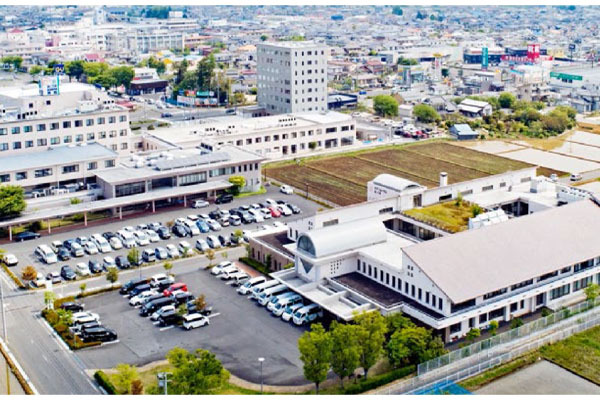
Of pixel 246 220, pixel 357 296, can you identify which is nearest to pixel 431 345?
pixel 357 296

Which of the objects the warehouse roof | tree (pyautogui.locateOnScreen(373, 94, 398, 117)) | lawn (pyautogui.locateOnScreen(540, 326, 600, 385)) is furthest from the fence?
tree (pyautogui.locateOnScreen(373, 94, 398, 117))

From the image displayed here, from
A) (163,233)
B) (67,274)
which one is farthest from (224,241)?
(67,274)

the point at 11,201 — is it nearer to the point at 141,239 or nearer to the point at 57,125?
the point at 141,239

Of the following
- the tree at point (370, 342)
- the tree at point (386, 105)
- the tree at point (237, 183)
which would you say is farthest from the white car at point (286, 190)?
the tree at point (386, 105)

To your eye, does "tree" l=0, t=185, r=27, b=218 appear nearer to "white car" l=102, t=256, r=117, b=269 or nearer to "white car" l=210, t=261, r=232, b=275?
"white car" l=102, t=256, r=117, b=269

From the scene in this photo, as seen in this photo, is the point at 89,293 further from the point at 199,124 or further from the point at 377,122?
the point at 377,122

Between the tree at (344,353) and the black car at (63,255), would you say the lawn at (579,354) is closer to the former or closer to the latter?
the tree at (344,353)
